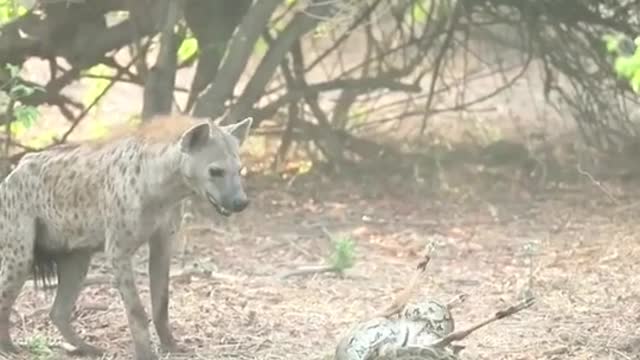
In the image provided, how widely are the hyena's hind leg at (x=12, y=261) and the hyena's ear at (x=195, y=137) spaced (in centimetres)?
77

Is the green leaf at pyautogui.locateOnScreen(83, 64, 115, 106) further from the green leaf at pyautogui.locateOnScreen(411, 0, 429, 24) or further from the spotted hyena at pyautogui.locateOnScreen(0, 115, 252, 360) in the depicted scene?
the spotted hyena at pyautogui.locateOnScreen(0, 115, 252, 360)

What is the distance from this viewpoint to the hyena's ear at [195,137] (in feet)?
18.3

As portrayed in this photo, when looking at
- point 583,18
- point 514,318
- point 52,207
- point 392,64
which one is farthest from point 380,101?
point 52,207

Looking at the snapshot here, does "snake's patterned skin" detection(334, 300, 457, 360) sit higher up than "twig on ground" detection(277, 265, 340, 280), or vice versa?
"snake's patterned skin" detection(334, 300, 457, 360)

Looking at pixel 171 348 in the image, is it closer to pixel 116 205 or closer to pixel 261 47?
pixel 116 205

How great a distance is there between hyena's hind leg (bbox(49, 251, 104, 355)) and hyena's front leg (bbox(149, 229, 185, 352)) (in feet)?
0.83

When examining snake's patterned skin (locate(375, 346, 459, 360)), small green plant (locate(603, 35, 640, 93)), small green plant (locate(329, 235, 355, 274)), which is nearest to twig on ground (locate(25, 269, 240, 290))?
small green plant (locate(329, 235, 355, 274))

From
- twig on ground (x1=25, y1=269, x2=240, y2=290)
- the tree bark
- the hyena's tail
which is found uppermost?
the tree bark

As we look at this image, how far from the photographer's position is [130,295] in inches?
224

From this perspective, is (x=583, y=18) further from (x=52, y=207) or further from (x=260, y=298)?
(x=52, y=207)

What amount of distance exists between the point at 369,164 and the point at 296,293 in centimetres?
305

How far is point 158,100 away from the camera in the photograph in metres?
8.62

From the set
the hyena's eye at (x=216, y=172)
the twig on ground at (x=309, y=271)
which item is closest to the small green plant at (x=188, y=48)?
the twig on ground at (x=309, y=271)

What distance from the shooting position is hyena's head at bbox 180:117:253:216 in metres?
5.55
